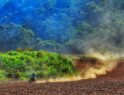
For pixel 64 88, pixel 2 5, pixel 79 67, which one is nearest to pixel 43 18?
pixel 2 5

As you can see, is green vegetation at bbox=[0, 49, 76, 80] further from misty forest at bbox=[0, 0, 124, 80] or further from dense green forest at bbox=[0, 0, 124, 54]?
dense green forest at bbox=[0, 0, 124, 54]

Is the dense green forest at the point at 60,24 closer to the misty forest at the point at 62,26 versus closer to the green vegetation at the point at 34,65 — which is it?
the misty forest at the point at 62,26

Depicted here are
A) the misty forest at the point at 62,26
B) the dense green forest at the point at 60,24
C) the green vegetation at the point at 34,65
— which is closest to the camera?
the green vegetation at the point at 34,65

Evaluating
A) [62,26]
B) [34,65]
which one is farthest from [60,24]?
[34,65]

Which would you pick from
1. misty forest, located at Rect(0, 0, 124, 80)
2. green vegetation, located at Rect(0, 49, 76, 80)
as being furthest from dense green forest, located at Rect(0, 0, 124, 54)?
green vegetation, located at Rect(0, 49, 76, 80)

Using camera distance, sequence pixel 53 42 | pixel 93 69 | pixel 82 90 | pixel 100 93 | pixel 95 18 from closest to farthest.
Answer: pixel 100 93 < pixel 82 90 < pixel 93 69 < pixel 53 42 < pixel 95 18

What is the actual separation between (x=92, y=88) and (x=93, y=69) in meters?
10.6

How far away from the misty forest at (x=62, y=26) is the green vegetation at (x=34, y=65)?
8367 mm

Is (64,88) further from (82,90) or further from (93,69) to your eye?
(93,69)

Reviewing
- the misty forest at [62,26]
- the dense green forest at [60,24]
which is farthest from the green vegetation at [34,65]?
the dense green forest at [60,24]

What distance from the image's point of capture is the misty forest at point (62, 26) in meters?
45.9

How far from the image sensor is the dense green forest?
4725 cm

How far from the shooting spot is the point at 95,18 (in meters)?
53.3

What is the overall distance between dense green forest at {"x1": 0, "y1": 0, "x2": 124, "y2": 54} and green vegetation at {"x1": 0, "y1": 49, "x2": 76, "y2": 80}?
11.9 meters
